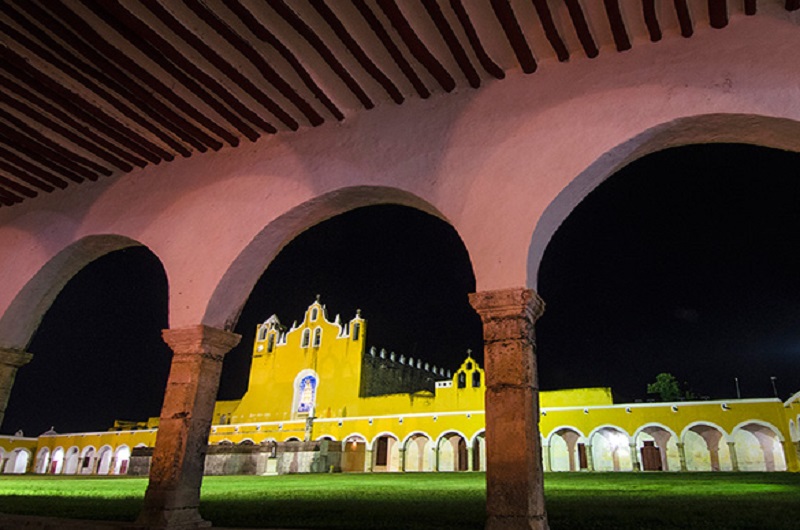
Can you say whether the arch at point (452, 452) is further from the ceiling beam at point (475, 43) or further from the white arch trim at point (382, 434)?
the ceiling beam at point (475, 43)

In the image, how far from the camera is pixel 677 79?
3479 millimetres

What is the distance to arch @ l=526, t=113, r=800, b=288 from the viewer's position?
3360mm

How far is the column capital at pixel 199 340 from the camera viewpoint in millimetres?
4492

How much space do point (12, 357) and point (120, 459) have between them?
27.7 m

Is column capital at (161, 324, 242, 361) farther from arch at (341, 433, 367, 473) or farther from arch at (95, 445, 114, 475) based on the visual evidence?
arch at (95, 445, 114, 475)

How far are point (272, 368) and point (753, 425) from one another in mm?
23353

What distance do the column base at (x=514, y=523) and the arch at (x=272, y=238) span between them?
2.20 m

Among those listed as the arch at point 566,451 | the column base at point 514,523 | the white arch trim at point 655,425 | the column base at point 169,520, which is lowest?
the column base at point 169,520

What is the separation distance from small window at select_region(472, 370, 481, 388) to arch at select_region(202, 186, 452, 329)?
22.1 metres

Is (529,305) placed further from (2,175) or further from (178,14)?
(2,175)

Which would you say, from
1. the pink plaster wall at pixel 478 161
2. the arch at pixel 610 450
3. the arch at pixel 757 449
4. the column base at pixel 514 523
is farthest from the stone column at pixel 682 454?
the column base at pixel 514 523

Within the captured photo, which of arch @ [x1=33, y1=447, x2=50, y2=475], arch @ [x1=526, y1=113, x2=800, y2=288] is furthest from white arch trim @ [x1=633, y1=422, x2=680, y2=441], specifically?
arch @ [x1=33, y1=447, x2=50, y2=475]

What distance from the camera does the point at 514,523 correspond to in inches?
121

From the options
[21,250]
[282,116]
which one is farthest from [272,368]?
[282,116]
